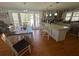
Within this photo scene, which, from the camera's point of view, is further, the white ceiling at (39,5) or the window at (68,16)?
the window at (68,16)

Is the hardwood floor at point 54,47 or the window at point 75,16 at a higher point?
the window at point 75,16

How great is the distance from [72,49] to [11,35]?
0.83 m

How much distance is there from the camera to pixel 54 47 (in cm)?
126

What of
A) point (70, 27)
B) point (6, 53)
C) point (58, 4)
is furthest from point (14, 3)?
point (70, 27)

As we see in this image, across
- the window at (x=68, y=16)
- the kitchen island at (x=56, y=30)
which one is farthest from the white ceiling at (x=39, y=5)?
the kitchen island at (x=56, y=30)

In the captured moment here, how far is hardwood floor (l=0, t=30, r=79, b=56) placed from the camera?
4.02ft

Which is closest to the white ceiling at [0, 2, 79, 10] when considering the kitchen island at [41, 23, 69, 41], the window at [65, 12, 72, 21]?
Answer: the window at [65, 12, 72, 21]

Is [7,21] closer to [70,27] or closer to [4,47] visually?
[4,47]

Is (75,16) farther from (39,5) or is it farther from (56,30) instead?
(39,5)

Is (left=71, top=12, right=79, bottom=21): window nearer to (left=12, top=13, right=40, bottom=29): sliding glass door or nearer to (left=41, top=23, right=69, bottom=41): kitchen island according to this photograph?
(left=41, top=23, right=69, bottom=41): kitchen island

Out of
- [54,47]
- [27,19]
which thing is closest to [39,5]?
[27,19]

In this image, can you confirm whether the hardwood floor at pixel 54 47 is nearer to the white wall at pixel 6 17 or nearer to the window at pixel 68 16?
the window at pixel 68 16

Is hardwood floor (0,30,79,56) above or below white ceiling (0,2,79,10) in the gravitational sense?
below

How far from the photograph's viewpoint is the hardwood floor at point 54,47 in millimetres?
1227
